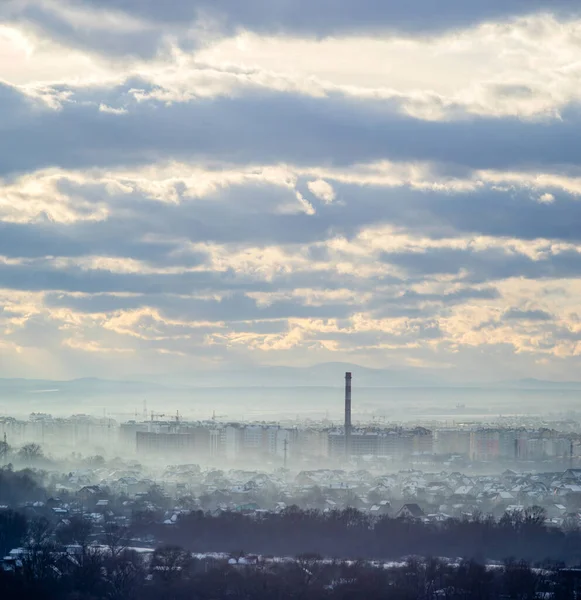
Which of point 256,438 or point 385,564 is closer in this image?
point 385,564

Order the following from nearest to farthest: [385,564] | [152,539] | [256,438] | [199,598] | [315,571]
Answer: [199,598]
[315,571]
[385,564]
[152,539]
[256,438]

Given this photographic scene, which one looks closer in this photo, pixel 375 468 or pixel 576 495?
pixel 576 495

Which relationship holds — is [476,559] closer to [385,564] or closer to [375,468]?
[385,564]

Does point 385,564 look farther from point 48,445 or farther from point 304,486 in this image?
point 48,445

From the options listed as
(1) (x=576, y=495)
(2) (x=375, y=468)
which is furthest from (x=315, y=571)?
(2) (x=375, y=468)

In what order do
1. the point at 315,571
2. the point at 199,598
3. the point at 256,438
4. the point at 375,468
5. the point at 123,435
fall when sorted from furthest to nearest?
the point at 123,435 < the point at 256,438 < the point at 375,468 < the point at 315,571 < the point at 199,598

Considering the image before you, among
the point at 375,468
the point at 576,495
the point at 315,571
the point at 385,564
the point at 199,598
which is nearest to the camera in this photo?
the point at 199,598

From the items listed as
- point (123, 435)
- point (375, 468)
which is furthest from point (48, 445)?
point (375, 468)

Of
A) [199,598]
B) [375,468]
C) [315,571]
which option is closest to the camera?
[199,598]

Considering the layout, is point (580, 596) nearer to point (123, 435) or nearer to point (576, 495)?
point (576, 495)
